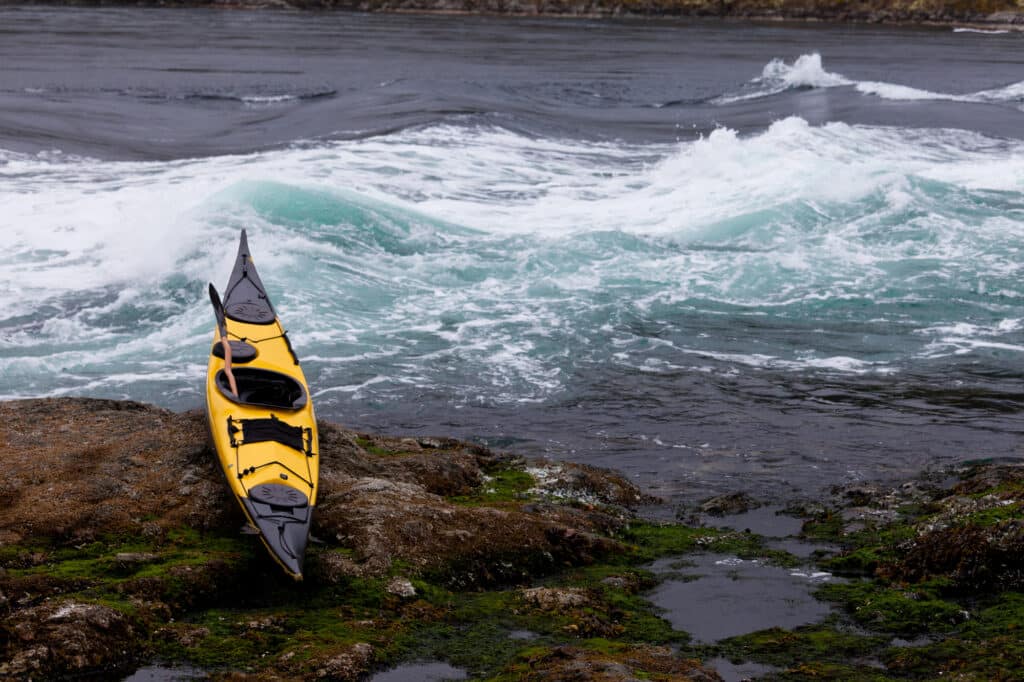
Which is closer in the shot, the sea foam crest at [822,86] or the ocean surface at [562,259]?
the ocean surface at [562,259]

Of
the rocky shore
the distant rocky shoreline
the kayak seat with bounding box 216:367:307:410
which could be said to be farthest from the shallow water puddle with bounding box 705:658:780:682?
the distant rocky shoreline

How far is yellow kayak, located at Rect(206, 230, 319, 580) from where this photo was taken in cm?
682

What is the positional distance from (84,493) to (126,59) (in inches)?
1445

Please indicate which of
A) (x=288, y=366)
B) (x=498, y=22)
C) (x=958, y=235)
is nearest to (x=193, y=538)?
(x=288, y=366)

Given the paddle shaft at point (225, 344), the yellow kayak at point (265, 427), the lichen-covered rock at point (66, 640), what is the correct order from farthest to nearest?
the paddle shaft at point (225, 344), the yellow kayak at point (265, 427), the lichen-covered rock at point (66, 640)

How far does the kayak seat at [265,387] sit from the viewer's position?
28.3 ft

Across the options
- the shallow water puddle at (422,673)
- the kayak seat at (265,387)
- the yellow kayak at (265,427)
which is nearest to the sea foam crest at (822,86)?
the yellow kayak at (265,427)

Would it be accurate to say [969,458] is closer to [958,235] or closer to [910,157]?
[958,235]

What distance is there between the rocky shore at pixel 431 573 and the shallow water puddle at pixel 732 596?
0.12 meters

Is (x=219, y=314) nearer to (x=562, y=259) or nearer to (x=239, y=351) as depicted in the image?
(x=239, y=351)

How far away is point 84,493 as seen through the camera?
710cm

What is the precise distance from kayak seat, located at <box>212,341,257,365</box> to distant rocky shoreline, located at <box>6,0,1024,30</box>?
63476 mm

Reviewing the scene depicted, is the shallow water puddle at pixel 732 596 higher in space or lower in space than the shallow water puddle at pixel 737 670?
lower

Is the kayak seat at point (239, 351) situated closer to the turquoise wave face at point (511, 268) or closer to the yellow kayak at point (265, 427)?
the yellow kayak at point (265, 427)
